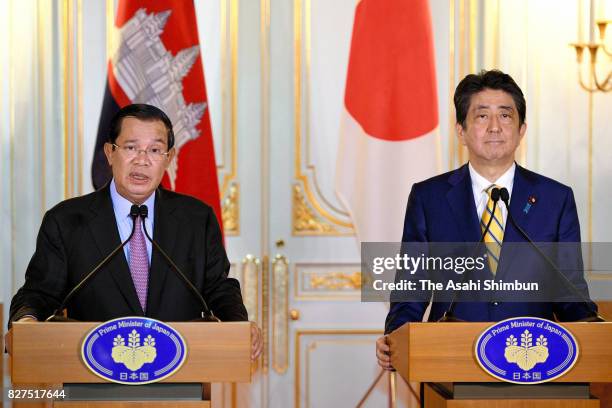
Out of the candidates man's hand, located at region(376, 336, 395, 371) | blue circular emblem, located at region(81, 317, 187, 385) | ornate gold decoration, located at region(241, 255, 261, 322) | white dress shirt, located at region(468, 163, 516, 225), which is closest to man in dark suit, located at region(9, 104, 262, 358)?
man's hand, located at region(376, 336, 395, 371)

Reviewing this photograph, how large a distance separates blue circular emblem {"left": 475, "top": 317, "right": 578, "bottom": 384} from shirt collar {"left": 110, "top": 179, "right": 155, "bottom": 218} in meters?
1.19

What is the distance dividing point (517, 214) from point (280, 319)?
77.1 inches

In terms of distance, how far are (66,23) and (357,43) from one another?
4.72 ft

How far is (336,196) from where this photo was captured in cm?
445

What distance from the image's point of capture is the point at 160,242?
2.73m

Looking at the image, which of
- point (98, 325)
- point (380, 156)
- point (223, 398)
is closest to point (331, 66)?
point (380, 156)

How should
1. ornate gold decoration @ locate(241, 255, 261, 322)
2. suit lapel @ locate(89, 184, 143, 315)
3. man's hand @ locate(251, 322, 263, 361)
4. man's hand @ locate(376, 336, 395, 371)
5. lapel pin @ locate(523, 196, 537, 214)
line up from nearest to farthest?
man's hand @ locate(251, 322, 263, 361) → man's hand @ locate(376, 336, 395, 371) → suit lapel @ locate(89, 184, 143, 315) → lapel pin @ locate(523, 196, 537, 214) → ornate gold decoration @ locate(241, 255, 261, 322)

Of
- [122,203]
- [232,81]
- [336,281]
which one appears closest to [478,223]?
[122,203]

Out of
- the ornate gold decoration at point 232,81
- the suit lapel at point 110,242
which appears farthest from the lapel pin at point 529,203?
the ornate gold decoration at point 232,81

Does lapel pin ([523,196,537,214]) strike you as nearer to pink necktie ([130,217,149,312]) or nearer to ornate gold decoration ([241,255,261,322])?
pink necktie ([130,217,149,312])

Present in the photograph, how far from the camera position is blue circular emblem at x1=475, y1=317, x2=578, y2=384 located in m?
2.07

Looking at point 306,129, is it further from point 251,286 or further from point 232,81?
point 251,286

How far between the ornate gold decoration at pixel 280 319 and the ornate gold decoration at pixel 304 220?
18 centimetres

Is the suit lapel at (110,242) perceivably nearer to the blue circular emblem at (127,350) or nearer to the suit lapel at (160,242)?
the suit lapel at (160,242)
